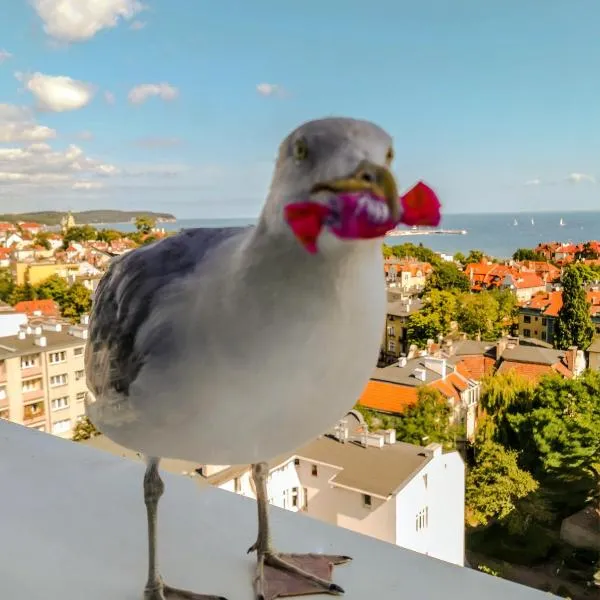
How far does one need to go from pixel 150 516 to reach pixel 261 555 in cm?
14

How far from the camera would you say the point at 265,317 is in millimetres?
389

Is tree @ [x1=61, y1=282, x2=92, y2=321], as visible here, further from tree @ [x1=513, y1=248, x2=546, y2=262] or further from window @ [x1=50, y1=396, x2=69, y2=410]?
tree @ [x1=513, y1=248, x2=546, y2=262]

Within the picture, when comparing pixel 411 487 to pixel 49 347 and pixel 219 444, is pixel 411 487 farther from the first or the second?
pixel 49 347

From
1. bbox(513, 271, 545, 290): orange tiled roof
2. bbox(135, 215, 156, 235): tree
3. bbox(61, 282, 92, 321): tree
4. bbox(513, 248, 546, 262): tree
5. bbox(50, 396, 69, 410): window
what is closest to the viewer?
bbox(135, 215, 156, 235): tree

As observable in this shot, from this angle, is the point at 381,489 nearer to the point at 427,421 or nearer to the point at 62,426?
the point at 427,421

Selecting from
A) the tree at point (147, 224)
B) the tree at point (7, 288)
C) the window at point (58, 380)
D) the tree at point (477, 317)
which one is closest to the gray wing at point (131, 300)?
the tree at point (147, 224)

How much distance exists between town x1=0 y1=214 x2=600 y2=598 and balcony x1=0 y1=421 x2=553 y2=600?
47 centimetres

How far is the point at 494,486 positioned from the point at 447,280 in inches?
296

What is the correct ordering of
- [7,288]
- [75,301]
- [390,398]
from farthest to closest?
[7,288], [75,301], [390,398]

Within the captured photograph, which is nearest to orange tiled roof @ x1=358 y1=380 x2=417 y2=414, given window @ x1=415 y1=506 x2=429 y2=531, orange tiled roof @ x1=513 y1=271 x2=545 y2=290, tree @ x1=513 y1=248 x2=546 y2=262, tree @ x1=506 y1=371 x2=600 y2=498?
tree @ x1=506 y1=371 x2=600 y2=498

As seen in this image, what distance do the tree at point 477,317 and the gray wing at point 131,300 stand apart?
11.0 m

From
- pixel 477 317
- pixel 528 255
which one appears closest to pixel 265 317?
pixel 477 317

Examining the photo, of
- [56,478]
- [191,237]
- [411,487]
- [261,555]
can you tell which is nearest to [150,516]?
[261,555]

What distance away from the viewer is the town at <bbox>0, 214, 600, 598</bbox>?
12.1 ft
